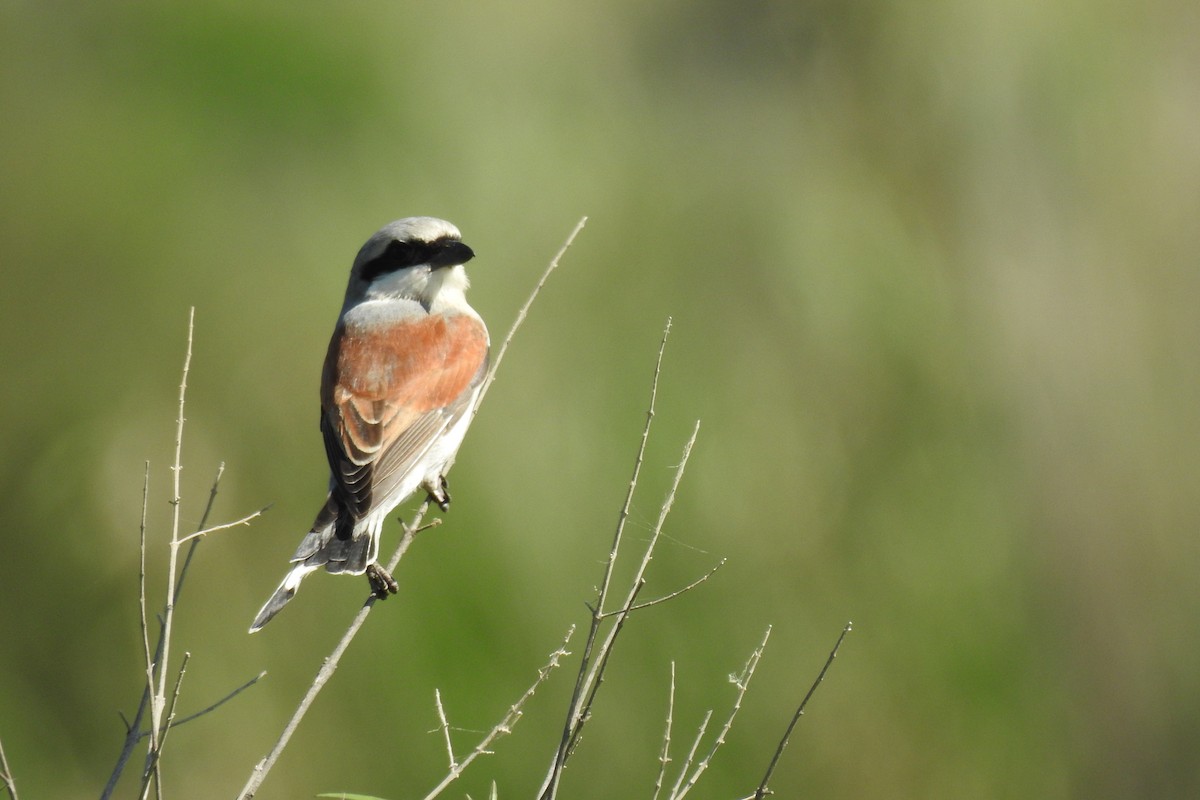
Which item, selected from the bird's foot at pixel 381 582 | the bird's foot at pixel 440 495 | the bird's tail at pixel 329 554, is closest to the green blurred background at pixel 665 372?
the bird's foot at pixel 440 495

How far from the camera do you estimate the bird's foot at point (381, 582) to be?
315 cm

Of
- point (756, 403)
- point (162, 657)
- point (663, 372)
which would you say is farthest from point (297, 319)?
point (162, 657)

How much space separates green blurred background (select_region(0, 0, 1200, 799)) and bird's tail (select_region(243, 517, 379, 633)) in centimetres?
140

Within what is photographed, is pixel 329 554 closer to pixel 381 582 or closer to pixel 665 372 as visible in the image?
pixel 381 582

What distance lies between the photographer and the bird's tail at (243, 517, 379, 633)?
335 cm

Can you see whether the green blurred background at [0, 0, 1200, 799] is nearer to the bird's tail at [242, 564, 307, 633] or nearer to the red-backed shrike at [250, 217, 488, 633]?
the red-backed shrike at [250, 217, 488, 633]

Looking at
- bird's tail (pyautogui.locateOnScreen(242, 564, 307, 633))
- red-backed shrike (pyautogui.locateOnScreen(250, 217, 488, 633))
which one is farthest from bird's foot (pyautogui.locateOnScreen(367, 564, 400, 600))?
bird's tail (pyautogui.locateOnScreen(242, 564, 307, 633))

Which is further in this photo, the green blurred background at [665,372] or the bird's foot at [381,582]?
the green blurred background at [665,372]

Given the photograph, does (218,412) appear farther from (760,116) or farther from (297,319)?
(760,116)

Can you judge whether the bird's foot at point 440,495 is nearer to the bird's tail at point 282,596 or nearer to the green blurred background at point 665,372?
the bird's tail at point 282,596

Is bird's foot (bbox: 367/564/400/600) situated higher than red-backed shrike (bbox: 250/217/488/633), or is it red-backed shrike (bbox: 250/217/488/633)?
red-backed shrike (bbox: 250/217/488/633)

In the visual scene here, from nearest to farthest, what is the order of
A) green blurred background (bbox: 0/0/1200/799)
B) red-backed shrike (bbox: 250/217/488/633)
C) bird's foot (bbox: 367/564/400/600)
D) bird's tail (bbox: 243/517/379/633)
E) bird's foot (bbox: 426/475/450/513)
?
bird's foot (bbox: 367/564/400/600) < bird's tail (bbox: 243/517/379/633) < red-backed shrike (bbox: 250/217/488/633) < bird's foot (bbox: 426/475/450/513) < green blurred background (bbox: 0/0/1200/799)

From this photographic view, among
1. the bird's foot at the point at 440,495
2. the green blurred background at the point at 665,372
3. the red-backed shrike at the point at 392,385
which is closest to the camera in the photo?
the red-backed shrike at the point at 392,385

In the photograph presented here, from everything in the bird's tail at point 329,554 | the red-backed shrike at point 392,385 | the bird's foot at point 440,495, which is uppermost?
the red-backed shrike at point 392,385
